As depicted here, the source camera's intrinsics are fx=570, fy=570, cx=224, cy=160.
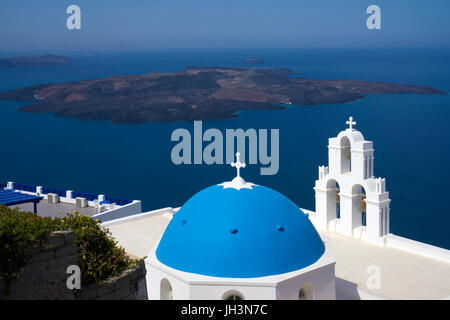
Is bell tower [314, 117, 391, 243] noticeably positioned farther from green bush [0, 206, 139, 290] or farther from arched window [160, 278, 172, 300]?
green bush [0, 206, 139, 290]

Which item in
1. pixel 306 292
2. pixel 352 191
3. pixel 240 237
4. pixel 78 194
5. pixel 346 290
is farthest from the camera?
pixel 78 194

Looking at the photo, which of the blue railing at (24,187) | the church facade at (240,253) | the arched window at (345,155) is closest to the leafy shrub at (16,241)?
the church facade at (240,253)

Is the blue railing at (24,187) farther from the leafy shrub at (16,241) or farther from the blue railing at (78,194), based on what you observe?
the leafy shrub at (16,241)

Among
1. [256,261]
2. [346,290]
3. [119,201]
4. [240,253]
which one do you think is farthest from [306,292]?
[119,201]

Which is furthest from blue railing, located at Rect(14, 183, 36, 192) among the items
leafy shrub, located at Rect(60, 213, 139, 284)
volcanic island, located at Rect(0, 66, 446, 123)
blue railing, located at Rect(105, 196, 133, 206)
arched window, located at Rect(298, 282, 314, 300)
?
volcanic island, located at Rect(0, 66, 446, 123)

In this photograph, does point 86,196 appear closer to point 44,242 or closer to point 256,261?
point 256,261
